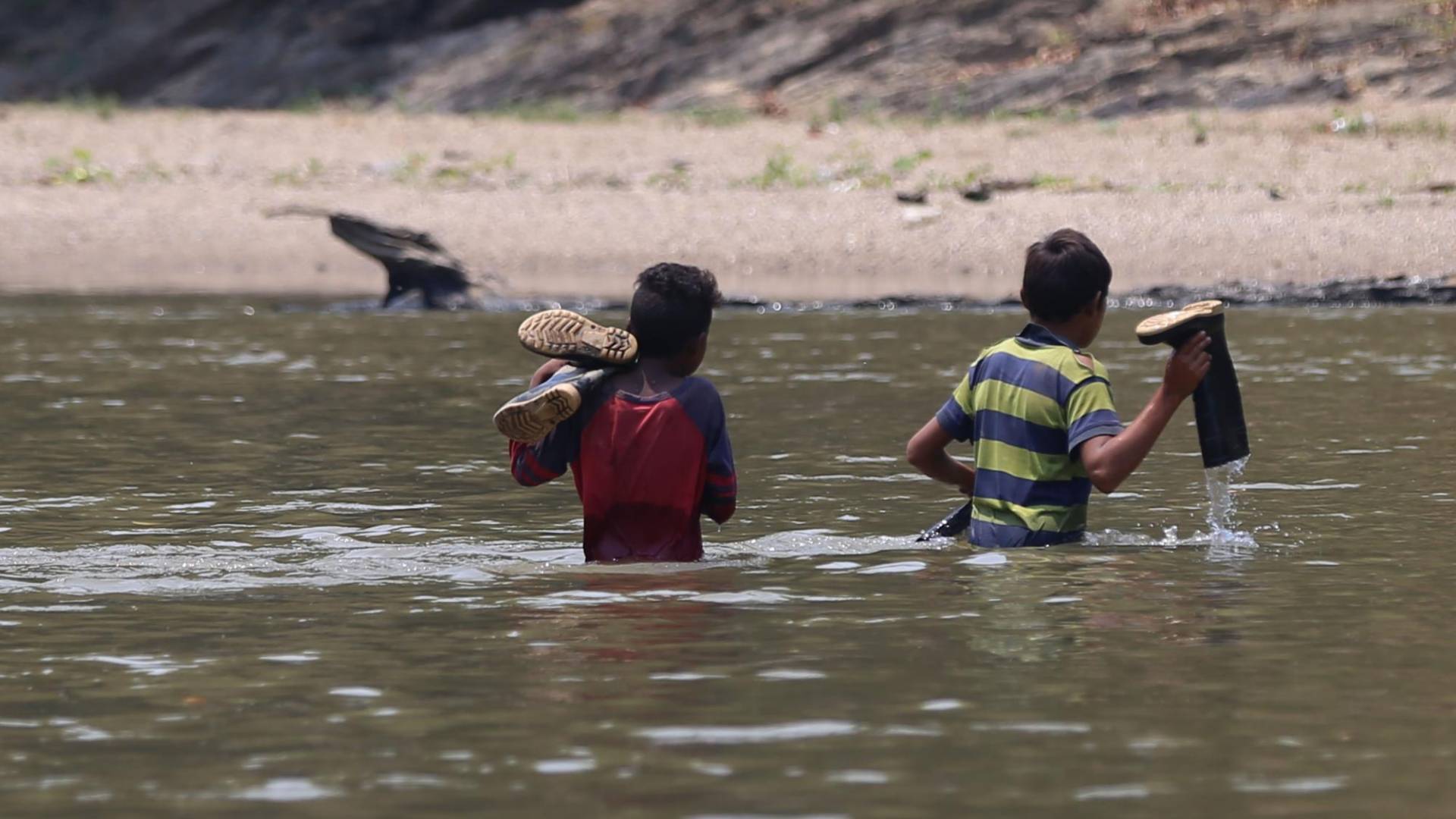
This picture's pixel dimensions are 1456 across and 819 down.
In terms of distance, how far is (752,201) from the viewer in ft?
80.0

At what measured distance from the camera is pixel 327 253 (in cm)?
2505

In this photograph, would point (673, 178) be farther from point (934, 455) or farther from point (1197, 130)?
point (934, 455)

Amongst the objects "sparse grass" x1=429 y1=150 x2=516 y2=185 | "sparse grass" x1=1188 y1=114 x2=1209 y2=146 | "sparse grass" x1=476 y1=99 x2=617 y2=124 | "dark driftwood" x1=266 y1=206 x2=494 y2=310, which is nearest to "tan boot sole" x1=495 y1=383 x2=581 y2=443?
"dark driftwood" x1=266 y1=206 x2=494 y2=310

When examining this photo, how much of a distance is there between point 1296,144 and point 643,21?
41.4 feet

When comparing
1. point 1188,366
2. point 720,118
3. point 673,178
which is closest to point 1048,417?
point 1188,366

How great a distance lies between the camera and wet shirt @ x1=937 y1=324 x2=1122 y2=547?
6.45m

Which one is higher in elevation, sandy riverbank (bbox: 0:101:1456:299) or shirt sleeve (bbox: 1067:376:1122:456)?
sandy riverbank (bbox: 0:101:1456:299)

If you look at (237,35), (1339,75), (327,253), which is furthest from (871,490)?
(237,35)

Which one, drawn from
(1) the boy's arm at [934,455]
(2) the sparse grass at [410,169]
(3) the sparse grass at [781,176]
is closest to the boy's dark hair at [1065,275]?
(1) the boy's arm at [934,455]

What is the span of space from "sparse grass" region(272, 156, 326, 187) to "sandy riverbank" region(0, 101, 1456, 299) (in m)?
0.05

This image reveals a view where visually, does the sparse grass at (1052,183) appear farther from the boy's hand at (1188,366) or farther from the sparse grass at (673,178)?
the boy's hand at (1188,366)

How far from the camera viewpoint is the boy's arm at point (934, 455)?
6.72 m

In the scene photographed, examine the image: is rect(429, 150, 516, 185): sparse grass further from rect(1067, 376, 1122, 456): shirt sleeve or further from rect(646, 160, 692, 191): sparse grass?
rect(1067, 376, 1122, 456): shirt sleeve

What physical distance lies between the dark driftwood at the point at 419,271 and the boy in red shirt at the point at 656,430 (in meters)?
14.1
